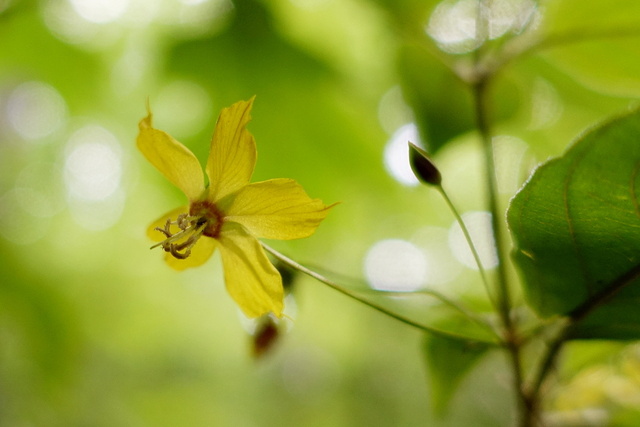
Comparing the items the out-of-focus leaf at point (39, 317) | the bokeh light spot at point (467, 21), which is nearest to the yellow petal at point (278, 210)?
the bokeh light spot at point (467, 21)

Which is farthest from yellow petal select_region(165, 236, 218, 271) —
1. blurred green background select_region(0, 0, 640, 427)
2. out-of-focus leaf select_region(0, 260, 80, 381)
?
out-of-focus leaf select_region(0, 260, 80, 381)

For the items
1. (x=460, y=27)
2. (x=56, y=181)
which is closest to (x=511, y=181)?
(x=460, y=27)

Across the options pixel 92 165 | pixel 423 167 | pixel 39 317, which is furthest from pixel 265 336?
pixel 92 165

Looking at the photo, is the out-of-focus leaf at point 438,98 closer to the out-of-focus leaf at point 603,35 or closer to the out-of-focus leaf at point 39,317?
the out-of-focus leaf at point 603,35

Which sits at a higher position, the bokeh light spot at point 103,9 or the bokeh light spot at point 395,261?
the bokeh light spot at point 103,9

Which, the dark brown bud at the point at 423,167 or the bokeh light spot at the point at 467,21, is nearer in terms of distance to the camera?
the dark brown bud at the point at 423,167

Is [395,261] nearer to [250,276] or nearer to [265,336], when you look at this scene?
[265,336]
